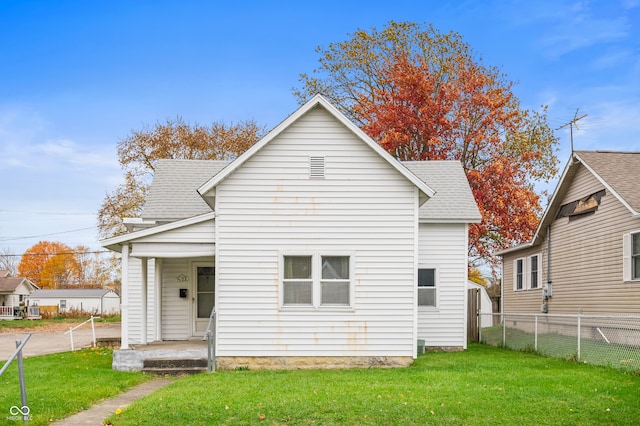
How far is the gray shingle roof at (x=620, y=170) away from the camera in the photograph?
17.7 m

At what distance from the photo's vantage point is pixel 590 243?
2002 cm

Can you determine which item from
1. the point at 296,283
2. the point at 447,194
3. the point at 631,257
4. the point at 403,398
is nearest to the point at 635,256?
the point at 631,257

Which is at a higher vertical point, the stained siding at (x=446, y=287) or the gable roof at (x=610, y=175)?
the gable roof at (x=610, y=175)

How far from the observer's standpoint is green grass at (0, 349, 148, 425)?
10.0m

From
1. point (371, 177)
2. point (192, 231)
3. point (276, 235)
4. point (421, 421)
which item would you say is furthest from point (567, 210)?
point (421, 421)

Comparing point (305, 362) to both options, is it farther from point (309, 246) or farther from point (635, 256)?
point (635, 256)

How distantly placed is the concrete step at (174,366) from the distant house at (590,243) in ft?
36.0

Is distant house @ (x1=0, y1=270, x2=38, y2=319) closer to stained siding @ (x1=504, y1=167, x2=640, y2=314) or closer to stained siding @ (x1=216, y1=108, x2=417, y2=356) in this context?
stained siding @ (x1=504, y1=167, x2=640, y2=314)

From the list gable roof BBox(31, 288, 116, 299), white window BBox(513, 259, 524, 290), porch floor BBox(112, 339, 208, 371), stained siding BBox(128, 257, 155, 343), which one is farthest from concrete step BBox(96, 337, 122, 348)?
gable roof BBox(31, 288, 116, 299)

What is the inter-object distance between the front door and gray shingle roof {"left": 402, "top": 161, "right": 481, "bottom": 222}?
6.06 metres

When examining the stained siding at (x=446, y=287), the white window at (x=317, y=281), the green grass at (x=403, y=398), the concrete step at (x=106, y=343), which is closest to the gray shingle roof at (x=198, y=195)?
the stained siding at (x=446, y=287)

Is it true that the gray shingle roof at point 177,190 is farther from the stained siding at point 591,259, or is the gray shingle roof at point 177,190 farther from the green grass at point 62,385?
the stained siding at point 591,259

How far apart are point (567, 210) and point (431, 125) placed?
10515 mm

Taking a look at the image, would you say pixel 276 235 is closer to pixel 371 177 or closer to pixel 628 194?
pixel 371 177
